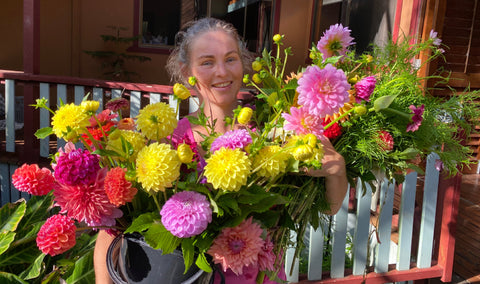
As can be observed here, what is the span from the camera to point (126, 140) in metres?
0.95

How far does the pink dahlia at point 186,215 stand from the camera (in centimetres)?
85

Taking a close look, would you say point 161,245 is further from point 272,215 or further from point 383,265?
point 383,265

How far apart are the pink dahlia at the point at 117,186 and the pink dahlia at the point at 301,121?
353 millimetres

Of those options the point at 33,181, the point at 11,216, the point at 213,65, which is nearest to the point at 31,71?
the point at 11,216

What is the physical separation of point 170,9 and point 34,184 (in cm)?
719

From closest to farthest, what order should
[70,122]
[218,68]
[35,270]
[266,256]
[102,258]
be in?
[70,122] → [266,256] → [102,258] → [218,68] → [35,270]

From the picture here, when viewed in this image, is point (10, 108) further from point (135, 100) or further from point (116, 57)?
point (116, 57)

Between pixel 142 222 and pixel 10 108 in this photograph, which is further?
pixel 10 108

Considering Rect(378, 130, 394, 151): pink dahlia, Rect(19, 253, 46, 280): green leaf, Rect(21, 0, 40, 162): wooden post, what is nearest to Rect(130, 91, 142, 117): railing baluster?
Rect(21, 0, 40, 162): wooden post

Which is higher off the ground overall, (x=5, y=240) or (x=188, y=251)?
(x=188, y=251)

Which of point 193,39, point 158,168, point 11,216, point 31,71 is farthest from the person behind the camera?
point 31,71

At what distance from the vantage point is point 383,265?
10.2 feet

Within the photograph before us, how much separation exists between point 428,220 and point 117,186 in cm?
281

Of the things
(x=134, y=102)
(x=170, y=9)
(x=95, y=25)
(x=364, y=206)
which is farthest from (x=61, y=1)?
(x=364, y=206)
